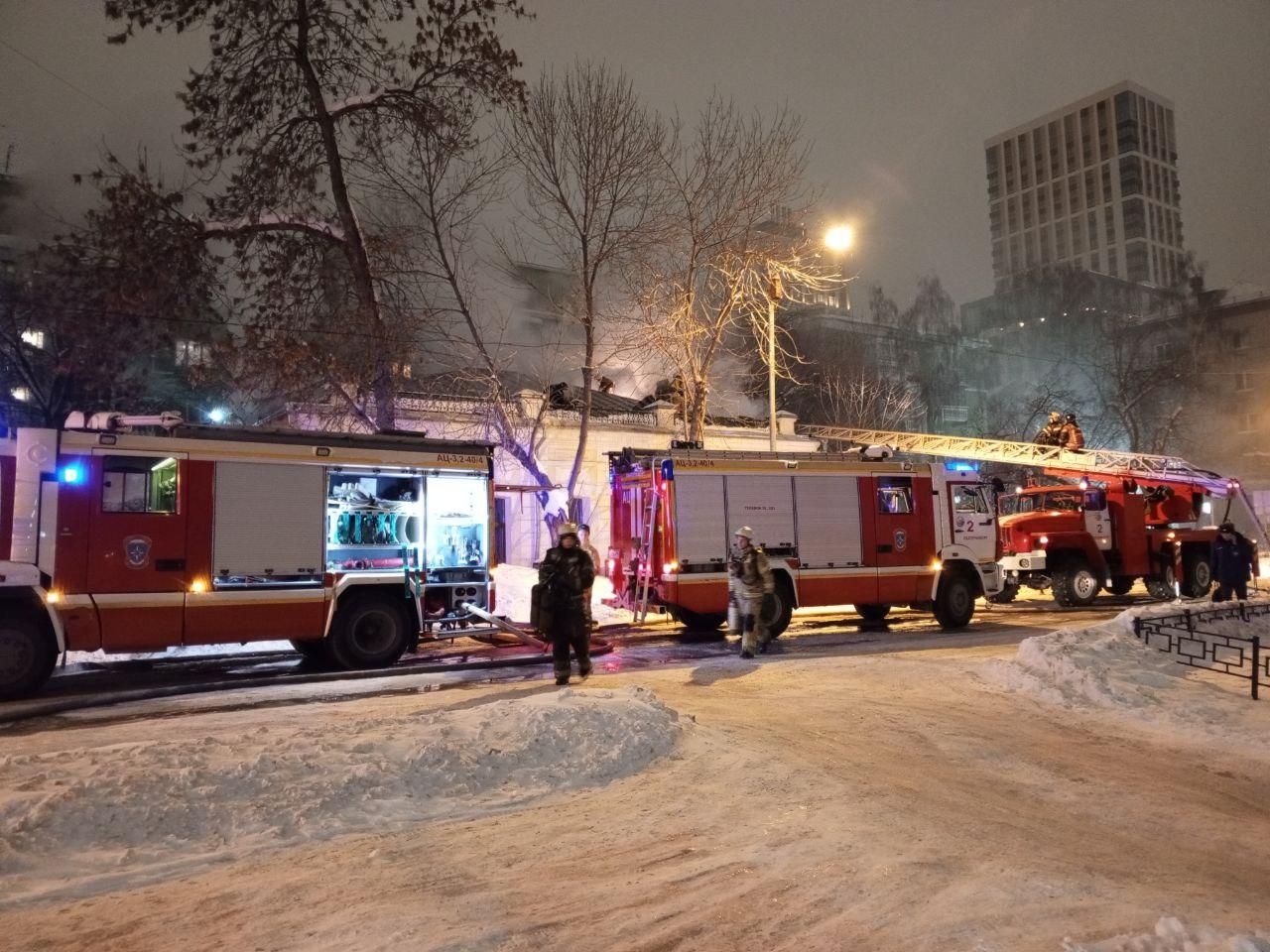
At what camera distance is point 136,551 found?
10492 mm

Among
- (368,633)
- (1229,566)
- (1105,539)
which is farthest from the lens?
(1105,539)

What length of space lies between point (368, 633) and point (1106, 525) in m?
18.8

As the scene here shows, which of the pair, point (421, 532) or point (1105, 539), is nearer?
point (421, 532)

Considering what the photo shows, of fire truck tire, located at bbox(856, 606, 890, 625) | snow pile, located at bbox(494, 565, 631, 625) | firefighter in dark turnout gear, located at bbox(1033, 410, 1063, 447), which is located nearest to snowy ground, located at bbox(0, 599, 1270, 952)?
fire truck tire, located at bbox(856, 606, 890, 625)

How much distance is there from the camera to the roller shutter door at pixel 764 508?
1499 cm

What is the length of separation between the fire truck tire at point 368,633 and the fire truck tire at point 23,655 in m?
3.22

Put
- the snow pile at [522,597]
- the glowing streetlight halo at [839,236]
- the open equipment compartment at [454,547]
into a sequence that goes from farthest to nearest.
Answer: the glowing streetlight halo at [839,236] < the snow pile at [522,597] < the open equipment compartment at [454,547]

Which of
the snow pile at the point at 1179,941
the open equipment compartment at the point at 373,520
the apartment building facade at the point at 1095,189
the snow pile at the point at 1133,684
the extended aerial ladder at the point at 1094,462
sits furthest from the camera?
the apartment building facade at the point at 1095,189

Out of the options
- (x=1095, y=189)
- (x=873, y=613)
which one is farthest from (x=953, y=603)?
(x=1095, y=189)

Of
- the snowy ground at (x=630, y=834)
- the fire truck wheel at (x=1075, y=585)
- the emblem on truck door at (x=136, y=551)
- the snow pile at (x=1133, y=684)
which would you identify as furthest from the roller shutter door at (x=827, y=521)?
the emblem on truck door at (x=136, y=551)

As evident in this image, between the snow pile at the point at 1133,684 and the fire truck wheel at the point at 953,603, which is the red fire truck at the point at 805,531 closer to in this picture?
the fire truck wheel at the point at 953,603

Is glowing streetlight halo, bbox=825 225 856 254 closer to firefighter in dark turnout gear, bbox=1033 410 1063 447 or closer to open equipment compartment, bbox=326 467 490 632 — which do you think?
firefighter in dark turnout gear, bbox=1033 410 1063 447

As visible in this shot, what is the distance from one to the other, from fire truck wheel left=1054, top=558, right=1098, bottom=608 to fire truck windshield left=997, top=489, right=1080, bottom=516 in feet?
4.77

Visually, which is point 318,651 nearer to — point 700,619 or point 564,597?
point 564,597
